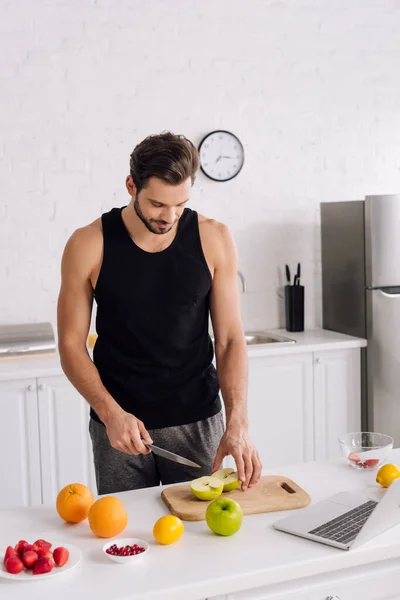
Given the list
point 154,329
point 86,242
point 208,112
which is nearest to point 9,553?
point 154,329

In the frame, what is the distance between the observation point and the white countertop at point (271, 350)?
133 inches

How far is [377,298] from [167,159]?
7.12 feet

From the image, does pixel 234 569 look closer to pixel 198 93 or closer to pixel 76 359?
pixel 76 359

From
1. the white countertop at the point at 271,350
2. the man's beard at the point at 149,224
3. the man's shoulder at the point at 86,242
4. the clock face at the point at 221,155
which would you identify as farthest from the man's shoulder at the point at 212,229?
the clock face at the point at 221,155

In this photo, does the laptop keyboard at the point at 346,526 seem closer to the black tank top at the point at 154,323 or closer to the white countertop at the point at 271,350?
the black tank top at the point at 154,323

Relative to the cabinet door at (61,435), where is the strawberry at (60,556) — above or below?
above

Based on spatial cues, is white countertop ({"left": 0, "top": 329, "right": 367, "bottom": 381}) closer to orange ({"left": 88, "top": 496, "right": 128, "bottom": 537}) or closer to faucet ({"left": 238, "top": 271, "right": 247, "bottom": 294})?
faucet ({"left": 238, "top": 271, "right": 247, "bottom": 294})

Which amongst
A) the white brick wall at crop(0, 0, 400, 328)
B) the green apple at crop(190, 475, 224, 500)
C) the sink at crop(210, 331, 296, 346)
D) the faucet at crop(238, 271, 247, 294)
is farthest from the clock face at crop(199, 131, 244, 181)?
the green apple at crop(190, 475, 224, 500)

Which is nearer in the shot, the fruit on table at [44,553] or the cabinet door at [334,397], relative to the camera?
the fruit on table at [44,553]

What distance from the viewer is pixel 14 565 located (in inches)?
61.2

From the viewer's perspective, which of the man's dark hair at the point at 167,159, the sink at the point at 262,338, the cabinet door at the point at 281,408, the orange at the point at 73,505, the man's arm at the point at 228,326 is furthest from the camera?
the sink at the point at 262,338

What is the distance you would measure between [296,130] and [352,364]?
1294 mm

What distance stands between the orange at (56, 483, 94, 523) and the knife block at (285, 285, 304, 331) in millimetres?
2566

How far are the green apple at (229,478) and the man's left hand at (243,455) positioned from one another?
16 millimetres
